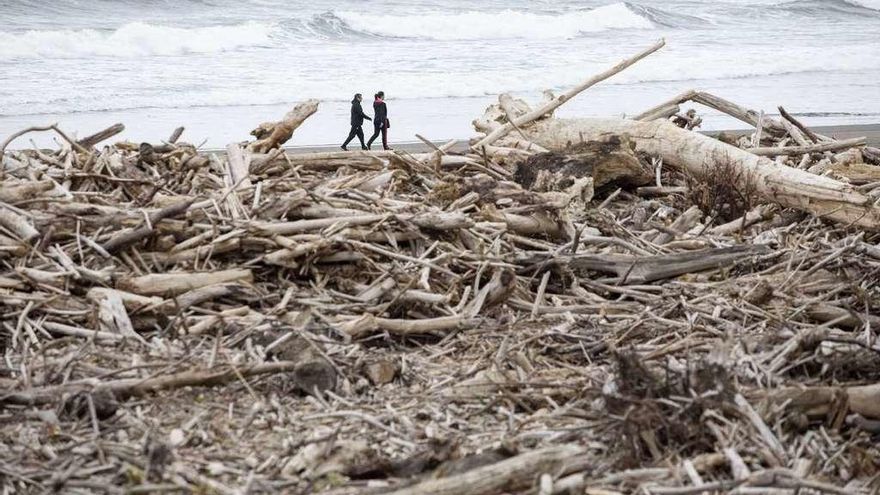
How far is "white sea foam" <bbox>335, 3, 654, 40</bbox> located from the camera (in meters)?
39.1

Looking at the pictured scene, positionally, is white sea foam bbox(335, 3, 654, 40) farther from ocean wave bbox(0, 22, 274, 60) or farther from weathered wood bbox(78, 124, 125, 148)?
weathered wood bbox(78, 124, 125, 148)

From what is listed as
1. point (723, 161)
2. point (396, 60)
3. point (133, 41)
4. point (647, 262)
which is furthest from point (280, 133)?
point (133, 41)

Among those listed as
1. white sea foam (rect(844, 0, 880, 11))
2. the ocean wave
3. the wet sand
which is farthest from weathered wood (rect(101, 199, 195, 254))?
white sea foam (rect(844, 0, 880, 11))

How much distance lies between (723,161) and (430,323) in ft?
12.0

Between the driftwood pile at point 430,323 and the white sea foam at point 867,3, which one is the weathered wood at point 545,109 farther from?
the white sea foam at point 867,3

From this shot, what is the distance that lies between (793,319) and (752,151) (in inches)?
139

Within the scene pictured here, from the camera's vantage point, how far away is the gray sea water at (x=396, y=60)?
24.2 m

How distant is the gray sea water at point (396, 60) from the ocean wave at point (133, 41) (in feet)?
0.20

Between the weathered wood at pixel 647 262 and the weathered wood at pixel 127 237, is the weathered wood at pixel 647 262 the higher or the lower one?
the lower one

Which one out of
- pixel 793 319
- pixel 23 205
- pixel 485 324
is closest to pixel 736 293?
pixel 793 319

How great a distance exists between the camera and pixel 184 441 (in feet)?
14.4

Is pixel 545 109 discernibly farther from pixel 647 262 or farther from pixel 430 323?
pixel 430 323

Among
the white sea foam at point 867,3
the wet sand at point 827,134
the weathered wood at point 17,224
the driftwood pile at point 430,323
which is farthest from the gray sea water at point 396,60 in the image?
the weathered wood at point 17,224

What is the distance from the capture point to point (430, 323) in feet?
18.7
